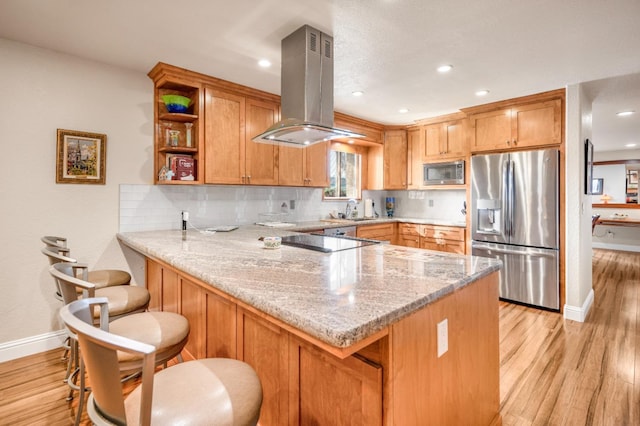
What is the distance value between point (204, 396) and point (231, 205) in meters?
2.85

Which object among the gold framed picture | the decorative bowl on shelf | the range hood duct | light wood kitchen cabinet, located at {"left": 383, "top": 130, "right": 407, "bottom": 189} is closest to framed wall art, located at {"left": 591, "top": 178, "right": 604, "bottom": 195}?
light wood kitchen cabinet, located at {"left": 383, "top": 130, "right": 407, "bottom": 189}

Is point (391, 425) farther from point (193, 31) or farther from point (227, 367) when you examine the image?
point (193, 31)

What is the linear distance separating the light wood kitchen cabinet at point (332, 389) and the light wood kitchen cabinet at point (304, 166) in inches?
108

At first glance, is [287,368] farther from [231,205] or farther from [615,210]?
[615,210]

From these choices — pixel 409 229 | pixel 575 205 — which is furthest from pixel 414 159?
pixel 575 205

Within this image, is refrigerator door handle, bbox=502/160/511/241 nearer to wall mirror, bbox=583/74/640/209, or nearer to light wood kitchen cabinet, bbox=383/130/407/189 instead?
wall mirror, bbox=583/74/640/209

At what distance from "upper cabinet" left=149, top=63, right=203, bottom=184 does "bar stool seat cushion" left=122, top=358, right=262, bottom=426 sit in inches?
89.7

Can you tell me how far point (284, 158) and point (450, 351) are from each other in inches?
117

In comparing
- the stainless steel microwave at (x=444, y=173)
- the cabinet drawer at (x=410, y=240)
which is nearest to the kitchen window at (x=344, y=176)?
the cabinet drawer at (x=410, y=240)

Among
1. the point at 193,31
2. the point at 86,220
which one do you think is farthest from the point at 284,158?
the point at 86,220

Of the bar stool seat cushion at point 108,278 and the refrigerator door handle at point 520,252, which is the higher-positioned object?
the refrigerator door handle at point 520,252

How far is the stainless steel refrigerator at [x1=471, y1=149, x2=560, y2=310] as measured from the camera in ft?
11.3

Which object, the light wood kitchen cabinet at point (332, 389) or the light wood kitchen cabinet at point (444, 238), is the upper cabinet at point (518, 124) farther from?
the light wood kitchen cabinet at point (332, 389)

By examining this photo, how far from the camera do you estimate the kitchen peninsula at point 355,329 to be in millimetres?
984
